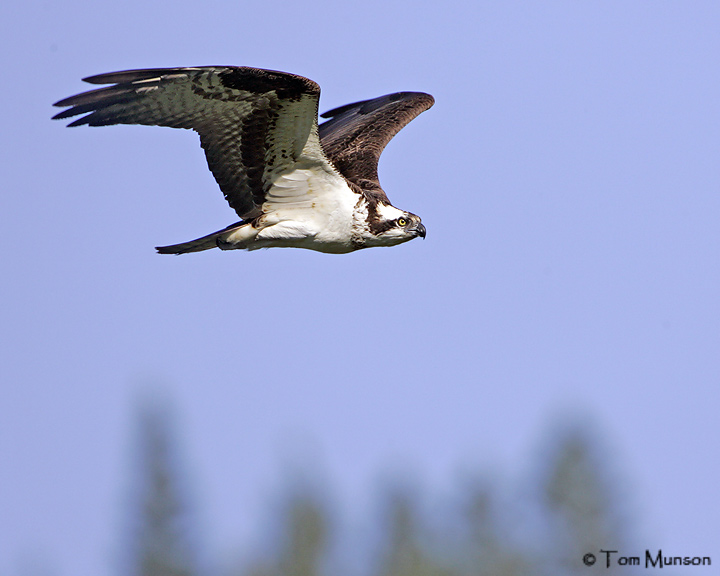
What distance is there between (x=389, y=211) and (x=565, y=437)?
20.3 metres

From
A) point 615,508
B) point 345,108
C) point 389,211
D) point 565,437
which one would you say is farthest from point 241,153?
point 565,437

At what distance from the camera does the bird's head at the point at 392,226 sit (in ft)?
40.9

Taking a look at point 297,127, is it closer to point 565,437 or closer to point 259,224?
point 259,224

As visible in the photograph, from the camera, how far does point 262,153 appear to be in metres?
12.0

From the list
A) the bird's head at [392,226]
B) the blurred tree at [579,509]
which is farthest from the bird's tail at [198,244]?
the blurred tree at [579,509]

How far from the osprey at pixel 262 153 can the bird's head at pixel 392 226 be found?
1 cm

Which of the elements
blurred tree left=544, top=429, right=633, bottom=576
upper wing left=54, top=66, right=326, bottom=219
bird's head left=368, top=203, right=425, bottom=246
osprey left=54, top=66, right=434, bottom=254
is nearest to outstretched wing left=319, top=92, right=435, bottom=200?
osprey left=54, top=66, right=434, bottom=254

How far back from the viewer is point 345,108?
16734 mm

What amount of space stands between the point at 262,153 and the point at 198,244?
127 cm

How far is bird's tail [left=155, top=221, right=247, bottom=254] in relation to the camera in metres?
12.3

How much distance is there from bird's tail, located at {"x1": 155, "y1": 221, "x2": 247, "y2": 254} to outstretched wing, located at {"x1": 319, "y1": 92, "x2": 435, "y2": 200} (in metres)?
1.88

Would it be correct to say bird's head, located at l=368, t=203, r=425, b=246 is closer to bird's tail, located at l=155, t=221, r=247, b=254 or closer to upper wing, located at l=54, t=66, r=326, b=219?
upper wing, located at l=54, t=66, r=326, b=219

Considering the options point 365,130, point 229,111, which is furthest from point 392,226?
point 365,130

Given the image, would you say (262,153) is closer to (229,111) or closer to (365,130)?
(229,111)
